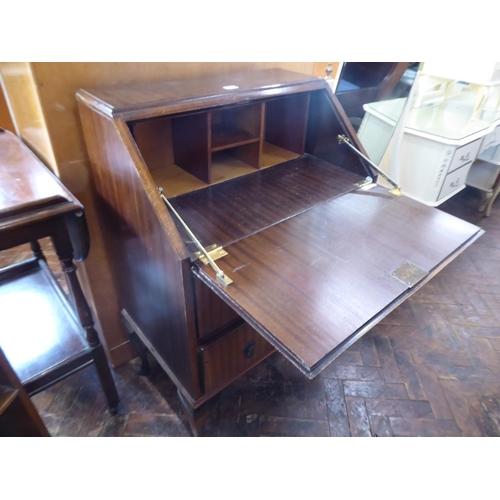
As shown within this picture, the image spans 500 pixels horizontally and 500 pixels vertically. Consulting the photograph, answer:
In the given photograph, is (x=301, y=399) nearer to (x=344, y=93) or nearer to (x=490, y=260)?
(x=344, y=93)

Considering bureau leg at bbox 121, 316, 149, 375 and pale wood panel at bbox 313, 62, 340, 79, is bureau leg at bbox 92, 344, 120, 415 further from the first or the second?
pale wood panel at bbox 313, 62, 340, 79

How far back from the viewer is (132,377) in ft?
5.86

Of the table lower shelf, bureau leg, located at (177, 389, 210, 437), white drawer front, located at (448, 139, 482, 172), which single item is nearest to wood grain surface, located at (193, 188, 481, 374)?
bureau leg, located at (177, 389, 210, 437)

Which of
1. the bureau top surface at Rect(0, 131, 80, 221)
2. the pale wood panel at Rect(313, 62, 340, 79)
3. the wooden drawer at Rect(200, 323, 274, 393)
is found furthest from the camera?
the pale wood panel at Rect(313, 62, 340, 79)

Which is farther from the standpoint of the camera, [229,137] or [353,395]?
[353,395]

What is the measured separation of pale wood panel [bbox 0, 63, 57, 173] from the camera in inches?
43.1

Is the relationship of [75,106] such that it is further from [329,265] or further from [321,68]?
[321,68]

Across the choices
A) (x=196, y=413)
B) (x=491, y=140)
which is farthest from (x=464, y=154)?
(x=196, y=413)

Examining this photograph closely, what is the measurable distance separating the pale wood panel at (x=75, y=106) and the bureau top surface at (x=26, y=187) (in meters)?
0.11

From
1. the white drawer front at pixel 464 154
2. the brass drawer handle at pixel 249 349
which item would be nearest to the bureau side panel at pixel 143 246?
the brass drawer handle at pixel 249 349

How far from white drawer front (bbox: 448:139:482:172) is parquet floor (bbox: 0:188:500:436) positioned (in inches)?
43.7

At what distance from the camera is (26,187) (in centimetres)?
101

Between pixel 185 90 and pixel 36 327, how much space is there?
3.48ft
